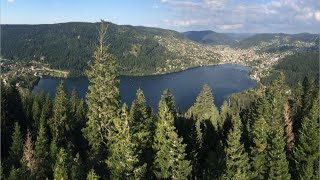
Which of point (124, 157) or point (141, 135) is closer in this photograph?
point (124, 157)

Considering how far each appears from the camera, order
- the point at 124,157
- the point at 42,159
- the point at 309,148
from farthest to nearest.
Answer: the point at 309,148, the point at 42,159, the point at 124,157

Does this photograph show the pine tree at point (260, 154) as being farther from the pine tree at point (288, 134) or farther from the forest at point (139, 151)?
the pine tree at point (288, 134)

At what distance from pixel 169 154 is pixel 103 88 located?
33.7 ft

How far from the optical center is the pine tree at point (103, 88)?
43812 mm

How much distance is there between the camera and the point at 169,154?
4194 centimetres

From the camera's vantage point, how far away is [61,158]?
36.0 metres

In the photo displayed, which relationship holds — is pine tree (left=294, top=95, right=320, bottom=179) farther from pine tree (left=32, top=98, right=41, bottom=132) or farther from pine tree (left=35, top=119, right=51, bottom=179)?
pine tree (left=32, top=98, right=41, bottom=132)

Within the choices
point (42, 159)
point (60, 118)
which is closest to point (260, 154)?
point (42, 159)

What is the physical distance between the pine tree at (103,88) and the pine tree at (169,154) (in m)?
5.62

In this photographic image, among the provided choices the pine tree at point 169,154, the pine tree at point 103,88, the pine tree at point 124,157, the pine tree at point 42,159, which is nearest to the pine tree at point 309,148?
the pine tree at point 169,154

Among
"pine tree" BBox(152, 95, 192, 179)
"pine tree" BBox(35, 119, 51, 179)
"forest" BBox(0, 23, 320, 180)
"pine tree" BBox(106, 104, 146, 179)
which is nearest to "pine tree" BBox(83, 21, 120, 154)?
"forest" BBox(0, 23, 320, 180)

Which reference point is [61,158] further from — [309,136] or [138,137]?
[309,136]

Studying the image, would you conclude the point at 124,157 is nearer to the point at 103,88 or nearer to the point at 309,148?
the point at 103,88

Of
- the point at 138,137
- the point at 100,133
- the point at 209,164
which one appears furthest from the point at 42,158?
the point at 209,164
